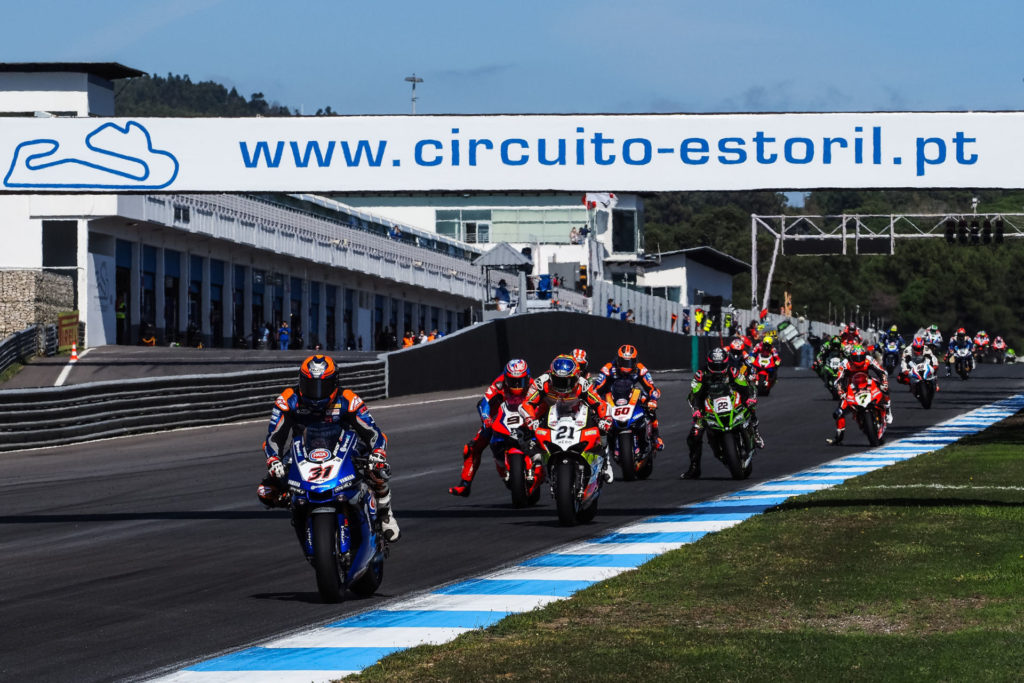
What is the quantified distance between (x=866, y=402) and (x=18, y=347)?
2682 centimetres

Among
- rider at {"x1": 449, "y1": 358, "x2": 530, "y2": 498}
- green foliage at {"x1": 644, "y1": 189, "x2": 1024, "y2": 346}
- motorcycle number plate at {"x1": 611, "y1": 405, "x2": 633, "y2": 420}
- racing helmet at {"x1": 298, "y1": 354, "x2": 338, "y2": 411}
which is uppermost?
green foliage at {"x1": 644, "y1": 189, "x2": 1024, "y2": 346}

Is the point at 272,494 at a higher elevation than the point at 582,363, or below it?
below

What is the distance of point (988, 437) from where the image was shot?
84.1 ft

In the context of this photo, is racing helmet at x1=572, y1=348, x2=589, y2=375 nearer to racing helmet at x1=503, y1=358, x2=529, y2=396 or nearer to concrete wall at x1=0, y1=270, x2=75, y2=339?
racing helmet at x1=503, y1=358, x2=529, y2=396

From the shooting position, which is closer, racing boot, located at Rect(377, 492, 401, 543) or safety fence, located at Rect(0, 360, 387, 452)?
racing boot, located at Rect(377, 492, 401, 543)

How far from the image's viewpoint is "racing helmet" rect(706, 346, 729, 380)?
19141mm

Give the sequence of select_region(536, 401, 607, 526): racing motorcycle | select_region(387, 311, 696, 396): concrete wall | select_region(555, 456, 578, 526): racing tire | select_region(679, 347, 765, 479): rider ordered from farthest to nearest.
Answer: select_region(387, 311, 696, 396): concrete wall → select_region(679, 347, 765, 479): rider → select_region(555, 456, 578, 526): racing tire → select_region(536, 401, 607, 526): racing motorcycle

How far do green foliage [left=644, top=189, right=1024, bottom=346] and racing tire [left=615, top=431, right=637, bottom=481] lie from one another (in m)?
91.9

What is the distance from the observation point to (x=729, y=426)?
1912 cm

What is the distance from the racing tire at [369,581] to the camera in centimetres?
1005

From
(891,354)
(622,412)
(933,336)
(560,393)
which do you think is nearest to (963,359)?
(891,354)

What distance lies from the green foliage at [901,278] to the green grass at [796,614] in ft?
324

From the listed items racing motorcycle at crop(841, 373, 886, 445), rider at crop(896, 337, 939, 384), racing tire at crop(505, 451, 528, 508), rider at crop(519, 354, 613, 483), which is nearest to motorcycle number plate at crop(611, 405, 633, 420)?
racing tire at crop(505, 451, 528, 508)

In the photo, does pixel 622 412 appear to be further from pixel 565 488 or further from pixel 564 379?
pixel 565 488
